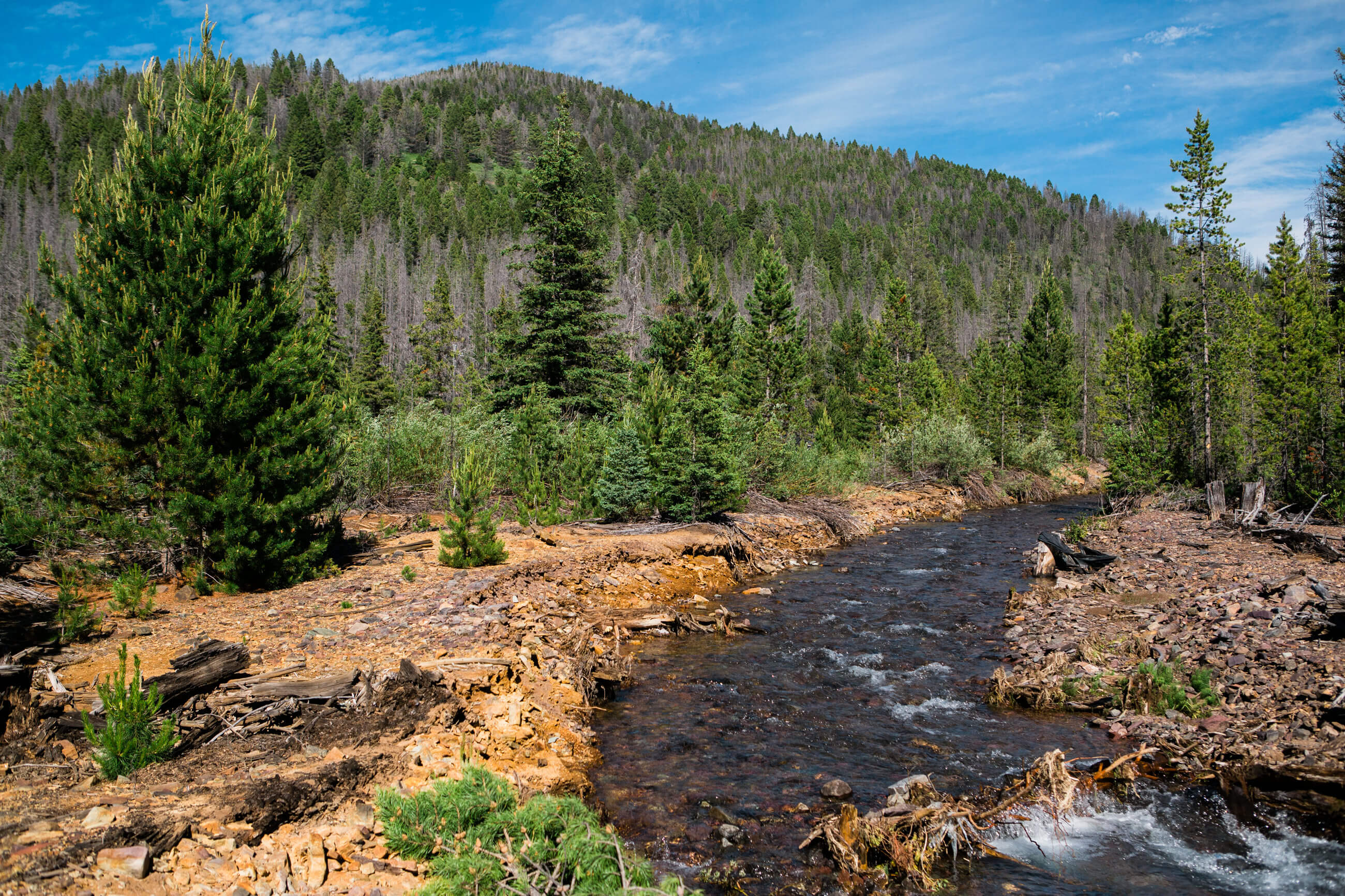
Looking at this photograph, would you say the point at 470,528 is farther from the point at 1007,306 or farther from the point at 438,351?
the point at 1007,306

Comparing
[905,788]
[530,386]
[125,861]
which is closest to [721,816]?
[905,788]

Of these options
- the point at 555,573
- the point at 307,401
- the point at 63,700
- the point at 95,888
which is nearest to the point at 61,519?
the point at 307,401

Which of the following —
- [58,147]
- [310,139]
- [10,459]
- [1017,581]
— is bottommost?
[1017,581]

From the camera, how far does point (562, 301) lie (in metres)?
23.1

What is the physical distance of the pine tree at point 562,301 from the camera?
22.7 meters

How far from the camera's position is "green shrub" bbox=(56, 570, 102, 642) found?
693 centimetres

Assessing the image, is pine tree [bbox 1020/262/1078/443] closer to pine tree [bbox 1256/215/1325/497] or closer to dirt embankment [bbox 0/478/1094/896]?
pine tree [bbox 1256/215/1325/497]

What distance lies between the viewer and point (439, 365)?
56.3m

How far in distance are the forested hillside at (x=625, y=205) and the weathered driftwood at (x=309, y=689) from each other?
104 feet

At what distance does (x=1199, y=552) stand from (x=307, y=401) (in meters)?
16.8

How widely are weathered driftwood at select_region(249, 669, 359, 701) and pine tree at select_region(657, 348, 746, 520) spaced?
413 inches

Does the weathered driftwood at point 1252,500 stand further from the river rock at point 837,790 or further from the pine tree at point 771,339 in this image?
the pine tree at point 771,339

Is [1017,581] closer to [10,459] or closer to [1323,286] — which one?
[10,459]

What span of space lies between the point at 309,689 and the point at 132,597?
368 centimetres
